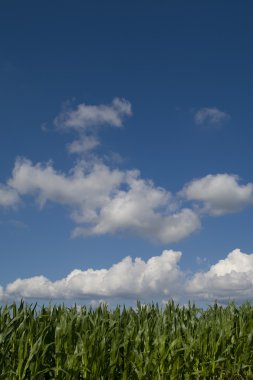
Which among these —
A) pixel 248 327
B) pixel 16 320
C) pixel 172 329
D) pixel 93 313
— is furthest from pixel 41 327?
pixel 248 327

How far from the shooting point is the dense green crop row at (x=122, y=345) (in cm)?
846

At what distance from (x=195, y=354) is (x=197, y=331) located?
517 millimetres

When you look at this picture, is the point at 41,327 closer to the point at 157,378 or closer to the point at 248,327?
the point at 157,378

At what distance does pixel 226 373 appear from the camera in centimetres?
1062

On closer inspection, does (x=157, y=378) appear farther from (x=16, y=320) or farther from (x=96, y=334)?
(x=16, y=320)

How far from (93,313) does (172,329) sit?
1.61 meters

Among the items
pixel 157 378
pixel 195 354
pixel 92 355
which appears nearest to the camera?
pixel 92 355

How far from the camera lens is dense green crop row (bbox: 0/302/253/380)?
8.46m

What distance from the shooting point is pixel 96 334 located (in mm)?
9062

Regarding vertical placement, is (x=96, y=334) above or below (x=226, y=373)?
above

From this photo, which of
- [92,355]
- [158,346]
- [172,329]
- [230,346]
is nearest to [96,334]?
[92,355]

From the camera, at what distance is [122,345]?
360 inches

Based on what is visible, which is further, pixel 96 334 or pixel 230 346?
pixel 230 346

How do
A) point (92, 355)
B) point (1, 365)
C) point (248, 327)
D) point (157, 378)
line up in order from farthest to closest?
point (248, 327) → point (157, 378) → point (92, 355) → point (1, 365)
